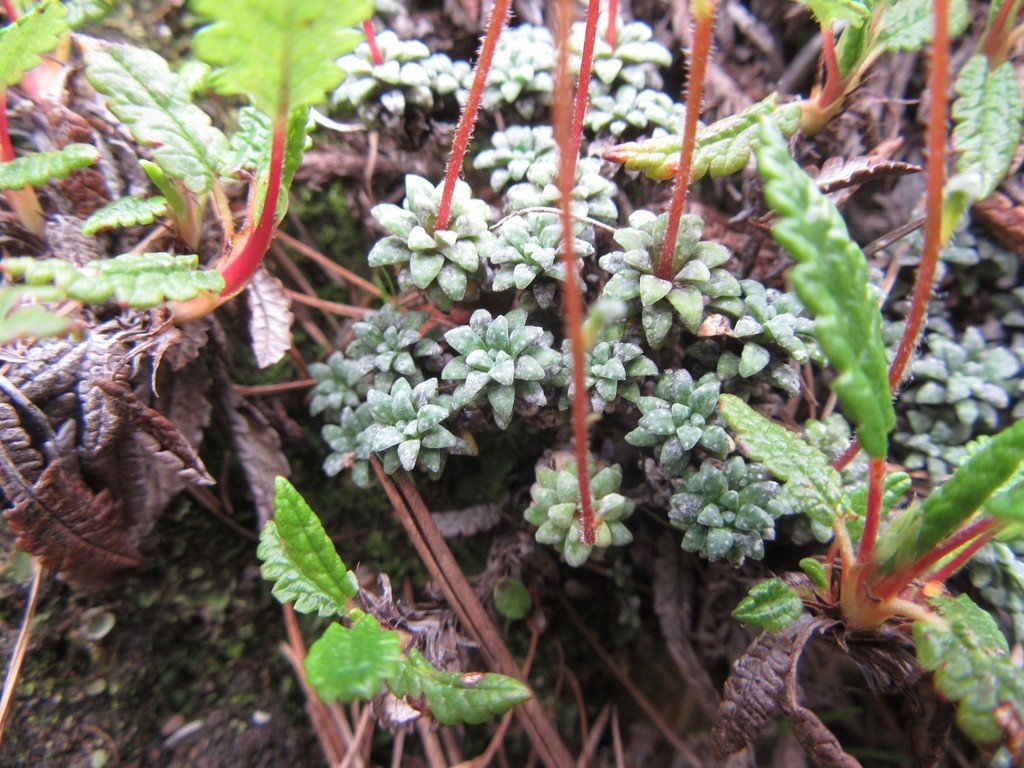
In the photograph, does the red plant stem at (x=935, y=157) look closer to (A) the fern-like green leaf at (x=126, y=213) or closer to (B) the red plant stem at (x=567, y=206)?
(B) the red plant stem at (x=567, y=206)

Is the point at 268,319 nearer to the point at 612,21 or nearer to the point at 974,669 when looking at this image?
the point at 612,21

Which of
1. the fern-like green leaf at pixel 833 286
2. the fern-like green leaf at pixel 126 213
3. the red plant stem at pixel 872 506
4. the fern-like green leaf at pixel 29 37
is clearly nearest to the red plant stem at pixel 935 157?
the fern-like green leaf at pixel 833 286

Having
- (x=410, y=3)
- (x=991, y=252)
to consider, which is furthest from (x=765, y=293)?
(x=410, y=3)

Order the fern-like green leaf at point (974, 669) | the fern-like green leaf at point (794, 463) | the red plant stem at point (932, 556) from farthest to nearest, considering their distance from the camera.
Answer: the fern-like green leaf at point (794, 463) → the red plant stem at point (932, 556) → the fern-like green leaf at point (974, 669)

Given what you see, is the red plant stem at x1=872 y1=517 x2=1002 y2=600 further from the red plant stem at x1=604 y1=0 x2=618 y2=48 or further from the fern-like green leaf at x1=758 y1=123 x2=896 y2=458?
the red plant stem at x1=604 y1=0 x2=618 y2=48

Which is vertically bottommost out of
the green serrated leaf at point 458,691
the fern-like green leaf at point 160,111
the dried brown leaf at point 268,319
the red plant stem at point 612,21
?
the green serrated leaf at point 458,691

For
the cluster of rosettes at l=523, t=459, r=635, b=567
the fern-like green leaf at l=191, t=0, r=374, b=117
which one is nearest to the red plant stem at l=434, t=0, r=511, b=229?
the fern-like green leaf at l=191, t=0, r=374, b=117

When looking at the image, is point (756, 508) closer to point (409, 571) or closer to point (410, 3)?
point (409, 571)

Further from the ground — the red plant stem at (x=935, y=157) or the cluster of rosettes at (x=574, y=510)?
the red plant stem at (x=935, y=157)
